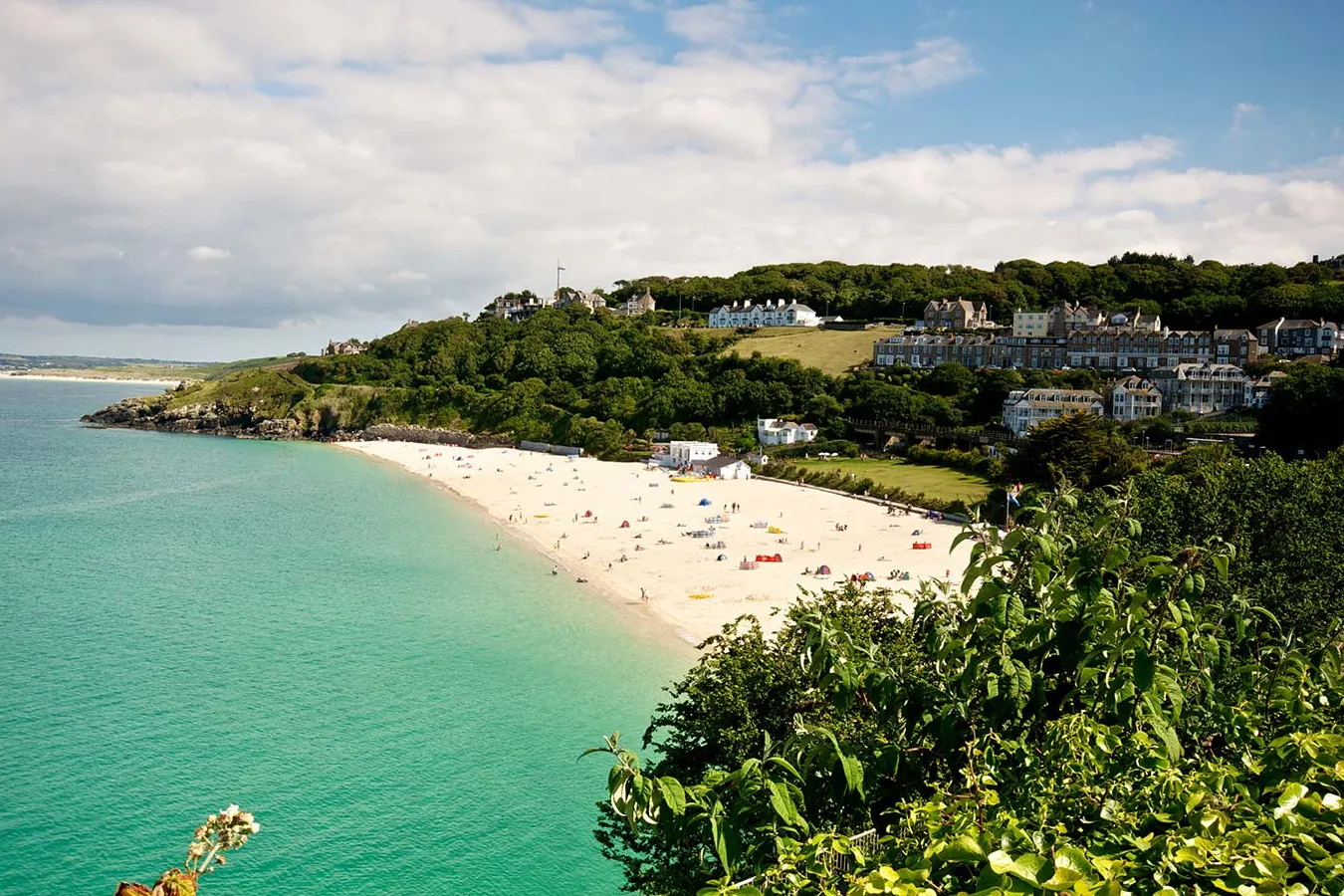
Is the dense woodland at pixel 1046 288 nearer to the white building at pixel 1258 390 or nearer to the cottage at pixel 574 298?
the cottage at pixel 574 298

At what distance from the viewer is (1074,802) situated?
5.13m

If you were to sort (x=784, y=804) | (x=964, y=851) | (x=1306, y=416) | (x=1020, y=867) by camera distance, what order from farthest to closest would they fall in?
(x=1306, y=416) → (x=784, y=804) → (x=964, y=851) → (x=1020, y=867)

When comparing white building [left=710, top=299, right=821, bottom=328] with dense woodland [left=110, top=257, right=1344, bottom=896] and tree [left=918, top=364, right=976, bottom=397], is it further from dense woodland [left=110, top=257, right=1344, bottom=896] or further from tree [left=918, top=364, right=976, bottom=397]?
dense woodland [left=110, top=257, right=1344, bottom=896]

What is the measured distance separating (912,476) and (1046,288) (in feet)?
271

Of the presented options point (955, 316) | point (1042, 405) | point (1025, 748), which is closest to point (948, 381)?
point (1042, 405)

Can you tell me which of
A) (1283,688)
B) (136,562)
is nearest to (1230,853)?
(1283,688)

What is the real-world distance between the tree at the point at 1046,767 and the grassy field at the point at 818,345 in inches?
3625

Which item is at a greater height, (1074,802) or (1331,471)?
(1074,802)

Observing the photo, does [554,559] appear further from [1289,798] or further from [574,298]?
[574,298]

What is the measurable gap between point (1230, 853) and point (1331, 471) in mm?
29781

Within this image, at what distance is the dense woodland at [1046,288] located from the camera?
100 meters

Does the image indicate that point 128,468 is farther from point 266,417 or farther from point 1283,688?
point 1283,688

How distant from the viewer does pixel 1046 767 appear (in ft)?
18.6

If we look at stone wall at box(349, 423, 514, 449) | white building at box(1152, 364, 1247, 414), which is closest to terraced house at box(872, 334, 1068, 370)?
white building at box(1152, 364, 1247, 414)
